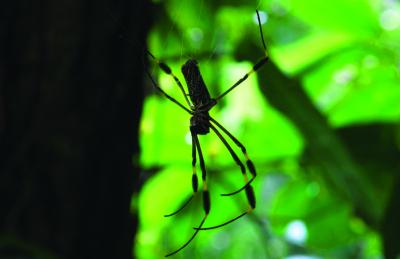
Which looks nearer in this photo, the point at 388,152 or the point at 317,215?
the point at 388,152

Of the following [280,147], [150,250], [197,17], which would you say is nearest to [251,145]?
[280,147]

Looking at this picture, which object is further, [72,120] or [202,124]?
[202,124]

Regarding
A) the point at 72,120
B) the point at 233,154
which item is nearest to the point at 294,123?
the point at 233,154

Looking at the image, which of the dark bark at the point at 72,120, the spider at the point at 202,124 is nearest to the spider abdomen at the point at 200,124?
the spider at the point at 202,124

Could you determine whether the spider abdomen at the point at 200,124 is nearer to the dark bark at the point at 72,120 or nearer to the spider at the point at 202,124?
the spider at the point at 202,124

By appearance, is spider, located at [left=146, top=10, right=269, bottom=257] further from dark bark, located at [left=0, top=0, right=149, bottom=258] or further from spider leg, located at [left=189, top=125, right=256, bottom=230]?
dark bark, located at [left=0, top=0, right=149, bottom=258]

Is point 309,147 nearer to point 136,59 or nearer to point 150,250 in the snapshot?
point 136,59

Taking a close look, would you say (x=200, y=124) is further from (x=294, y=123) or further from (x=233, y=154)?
(x=294, y=123)
